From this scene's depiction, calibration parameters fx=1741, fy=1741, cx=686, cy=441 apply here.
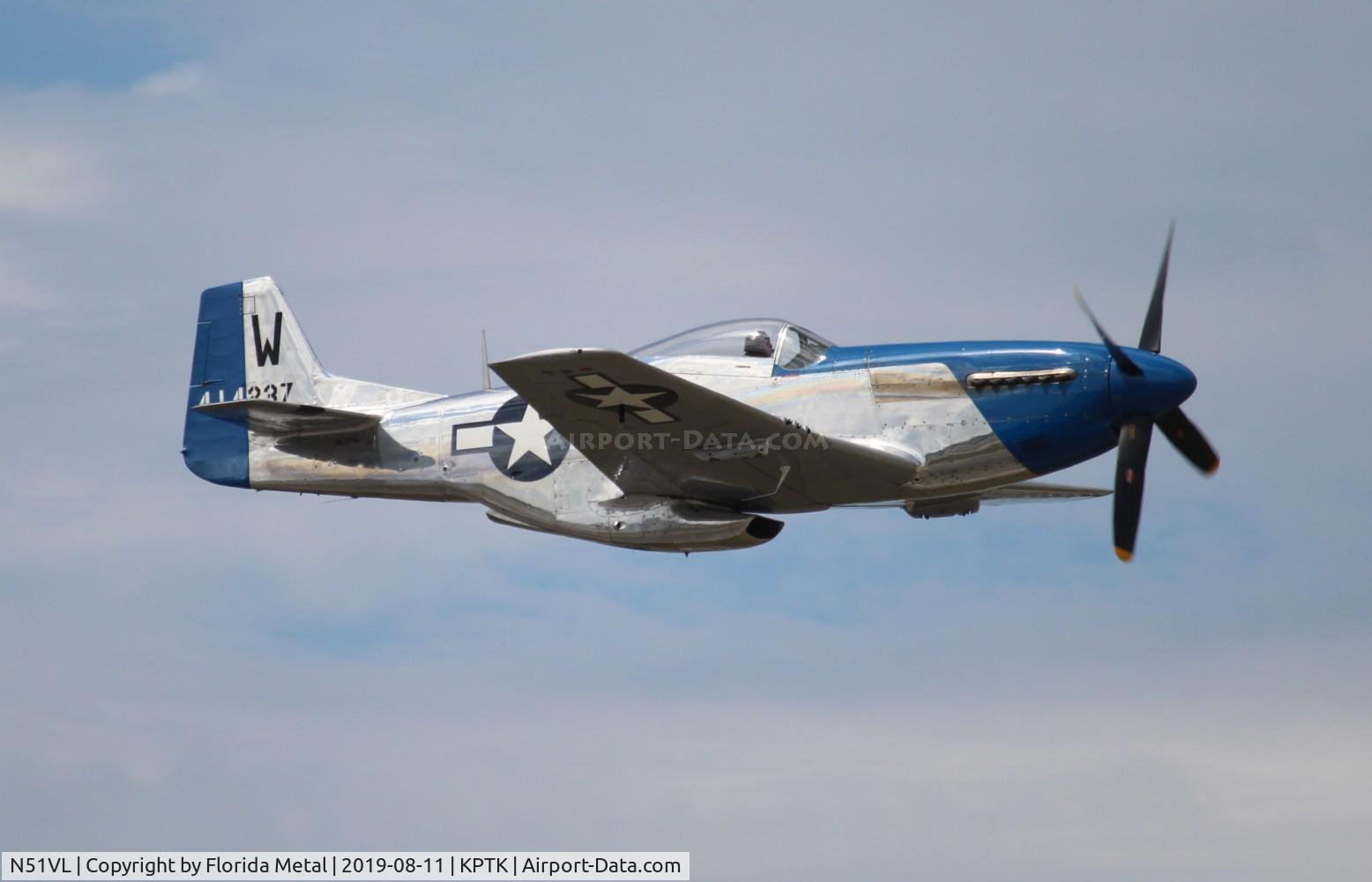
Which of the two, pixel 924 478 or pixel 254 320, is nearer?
pixel 924 478

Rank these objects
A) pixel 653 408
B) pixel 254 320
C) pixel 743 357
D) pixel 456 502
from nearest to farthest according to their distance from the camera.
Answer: pixel 653 408, pixel 743 357, pixel 456 502, pixel 254 320

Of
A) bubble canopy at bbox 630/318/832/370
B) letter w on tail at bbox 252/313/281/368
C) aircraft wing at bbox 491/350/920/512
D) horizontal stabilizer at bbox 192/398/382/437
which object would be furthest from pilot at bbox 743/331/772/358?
letter w on tail at bbox 252/313/281/368

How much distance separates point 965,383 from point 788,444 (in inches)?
71.1

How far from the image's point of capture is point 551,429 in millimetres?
17938

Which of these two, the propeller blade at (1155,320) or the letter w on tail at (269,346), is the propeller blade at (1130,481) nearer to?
the propeller blade at (1155,320)

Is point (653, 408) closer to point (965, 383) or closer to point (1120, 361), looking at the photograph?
point (965, 383)

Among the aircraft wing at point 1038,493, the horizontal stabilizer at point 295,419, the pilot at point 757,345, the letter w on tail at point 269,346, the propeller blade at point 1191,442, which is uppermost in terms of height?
the pilot at point 757,345

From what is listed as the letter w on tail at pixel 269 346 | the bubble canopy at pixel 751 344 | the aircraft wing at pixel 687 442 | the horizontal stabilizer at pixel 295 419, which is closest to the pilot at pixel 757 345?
the bubble canopy at pixel 751 344

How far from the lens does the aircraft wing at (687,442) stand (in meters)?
15.3

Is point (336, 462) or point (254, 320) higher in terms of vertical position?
point (254, 320)

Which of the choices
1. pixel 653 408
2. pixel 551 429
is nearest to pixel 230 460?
pixel 551 429

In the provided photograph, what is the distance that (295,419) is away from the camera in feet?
61.5

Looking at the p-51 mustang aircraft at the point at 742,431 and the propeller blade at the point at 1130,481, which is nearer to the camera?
the p-51 mustang aircraft at the point at 742,431

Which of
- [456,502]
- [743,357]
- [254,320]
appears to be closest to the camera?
[743,357]
